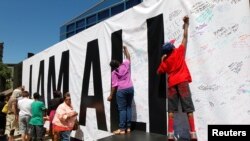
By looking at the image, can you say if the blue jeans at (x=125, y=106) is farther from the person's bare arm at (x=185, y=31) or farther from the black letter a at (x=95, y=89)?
the person's bare arm at (x=185, y=31)

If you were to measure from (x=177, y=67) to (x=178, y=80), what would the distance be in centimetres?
18

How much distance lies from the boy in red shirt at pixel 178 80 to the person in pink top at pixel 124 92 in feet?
4.03

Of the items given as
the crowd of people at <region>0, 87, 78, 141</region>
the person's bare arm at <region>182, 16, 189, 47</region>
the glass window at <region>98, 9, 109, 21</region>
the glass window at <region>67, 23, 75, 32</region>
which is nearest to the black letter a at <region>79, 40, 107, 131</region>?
the crowd of people at <region>0, 87, 78, 141</region>

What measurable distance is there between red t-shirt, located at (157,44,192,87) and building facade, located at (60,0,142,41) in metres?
25.8

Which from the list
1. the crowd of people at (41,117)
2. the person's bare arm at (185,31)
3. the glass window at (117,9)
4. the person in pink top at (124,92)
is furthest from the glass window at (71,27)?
the person's bare arm at (185,31)

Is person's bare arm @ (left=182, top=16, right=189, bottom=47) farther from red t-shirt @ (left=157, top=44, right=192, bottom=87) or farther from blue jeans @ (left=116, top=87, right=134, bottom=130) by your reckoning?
blue jeans @ (left=116, top=87, right=134, bottom=130)

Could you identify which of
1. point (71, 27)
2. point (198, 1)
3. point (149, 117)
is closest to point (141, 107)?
point (149, 117)

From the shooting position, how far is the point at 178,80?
13.8 feet

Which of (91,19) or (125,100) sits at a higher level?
(91,19)

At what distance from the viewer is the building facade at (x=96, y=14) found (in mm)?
33188
